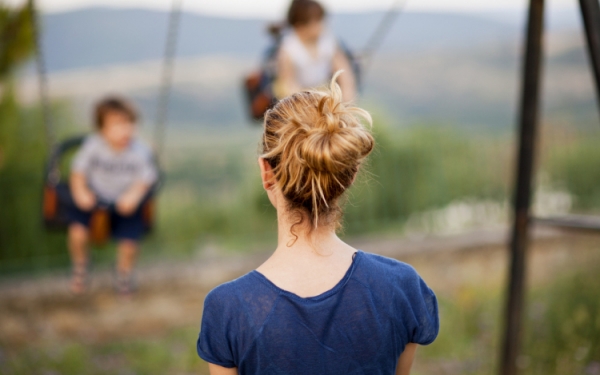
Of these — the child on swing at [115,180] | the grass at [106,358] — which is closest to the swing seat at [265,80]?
the child on swing at [115,180]

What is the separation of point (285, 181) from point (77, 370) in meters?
3.45

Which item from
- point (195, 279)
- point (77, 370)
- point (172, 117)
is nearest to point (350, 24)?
point (172, 117)

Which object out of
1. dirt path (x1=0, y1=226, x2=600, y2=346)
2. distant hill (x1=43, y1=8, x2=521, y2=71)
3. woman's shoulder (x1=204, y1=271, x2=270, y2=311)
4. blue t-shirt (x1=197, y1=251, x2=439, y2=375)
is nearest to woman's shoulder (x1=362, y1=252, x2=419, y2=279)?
blue t-shirt (x1=197, y1=251, x2=439, y2=375)

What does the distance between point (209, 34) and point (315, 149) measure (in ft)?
55.1

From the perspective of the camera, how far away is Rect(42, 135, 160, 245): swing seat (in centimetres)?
346

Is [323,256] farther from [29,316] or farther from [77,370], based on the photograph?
[29,316]

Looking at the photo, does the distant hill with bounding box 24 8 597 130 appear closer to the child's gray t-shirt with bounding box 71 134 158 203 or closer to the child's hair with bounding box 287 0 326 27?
the child's gray t-shirt with bounding box 71 134 158 203

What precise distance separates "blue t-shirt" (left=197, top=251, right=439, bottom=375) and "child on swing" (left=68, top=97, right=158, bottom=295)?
2.53m

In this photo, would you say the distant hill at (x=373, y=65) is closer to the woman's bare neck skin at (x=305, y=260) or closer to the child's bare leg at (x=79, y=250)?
the child's bare leg at (x=79, y=250)

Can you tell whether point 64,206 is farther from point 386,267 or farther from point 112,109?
point 386,267

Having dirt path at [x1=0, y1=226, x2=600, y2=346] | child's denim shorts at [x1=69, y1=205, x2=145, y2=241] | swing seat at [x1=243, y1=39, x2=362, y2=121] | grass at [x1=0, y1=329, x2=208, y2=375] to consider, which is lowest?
grass at [x1=0, y1=329, x2=208, y2=375]

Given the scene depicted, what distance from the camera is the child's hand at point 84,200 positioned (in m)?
3.51

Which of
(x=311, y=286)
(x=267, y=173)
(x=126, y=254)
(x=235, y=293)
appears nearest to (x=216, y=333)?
(x=235, y=293)

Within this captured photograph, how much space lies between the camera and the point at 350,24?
49.1 ft
